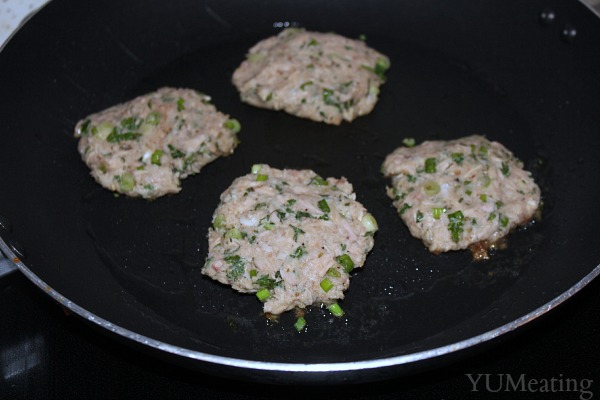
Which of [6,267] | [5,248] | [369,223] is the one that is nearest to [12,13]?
[6,267]

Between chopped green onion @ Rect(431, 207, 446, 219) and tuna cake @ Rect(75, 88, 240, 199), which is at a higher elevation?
chopped green onion @ Rect(431, 207, 446, 219)

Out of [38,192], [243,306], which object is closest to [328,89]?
[243,306]

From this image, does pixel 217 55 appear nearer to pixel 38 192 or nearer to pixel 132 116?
pixel 132 116

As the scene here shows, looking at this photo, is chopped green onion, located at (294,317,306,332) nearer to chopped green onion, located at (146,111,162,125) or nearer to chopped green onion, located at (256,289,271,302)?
chopped green onion, located at (256,289,271,302)

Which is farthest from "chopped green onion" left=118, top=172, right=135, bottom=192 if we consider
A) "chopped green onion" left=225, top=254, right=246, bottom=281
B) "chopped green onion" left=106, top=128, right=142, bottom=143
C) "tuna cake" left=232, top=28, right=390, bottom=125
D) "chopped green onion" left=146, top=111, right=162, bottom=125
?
"tuna cake" left=232, top=28, right=390, bottom=125

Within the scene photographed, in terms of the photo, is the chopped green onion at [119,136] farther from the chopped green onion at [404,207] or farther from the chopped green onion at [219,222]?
the chopped green onion at [404,207]
